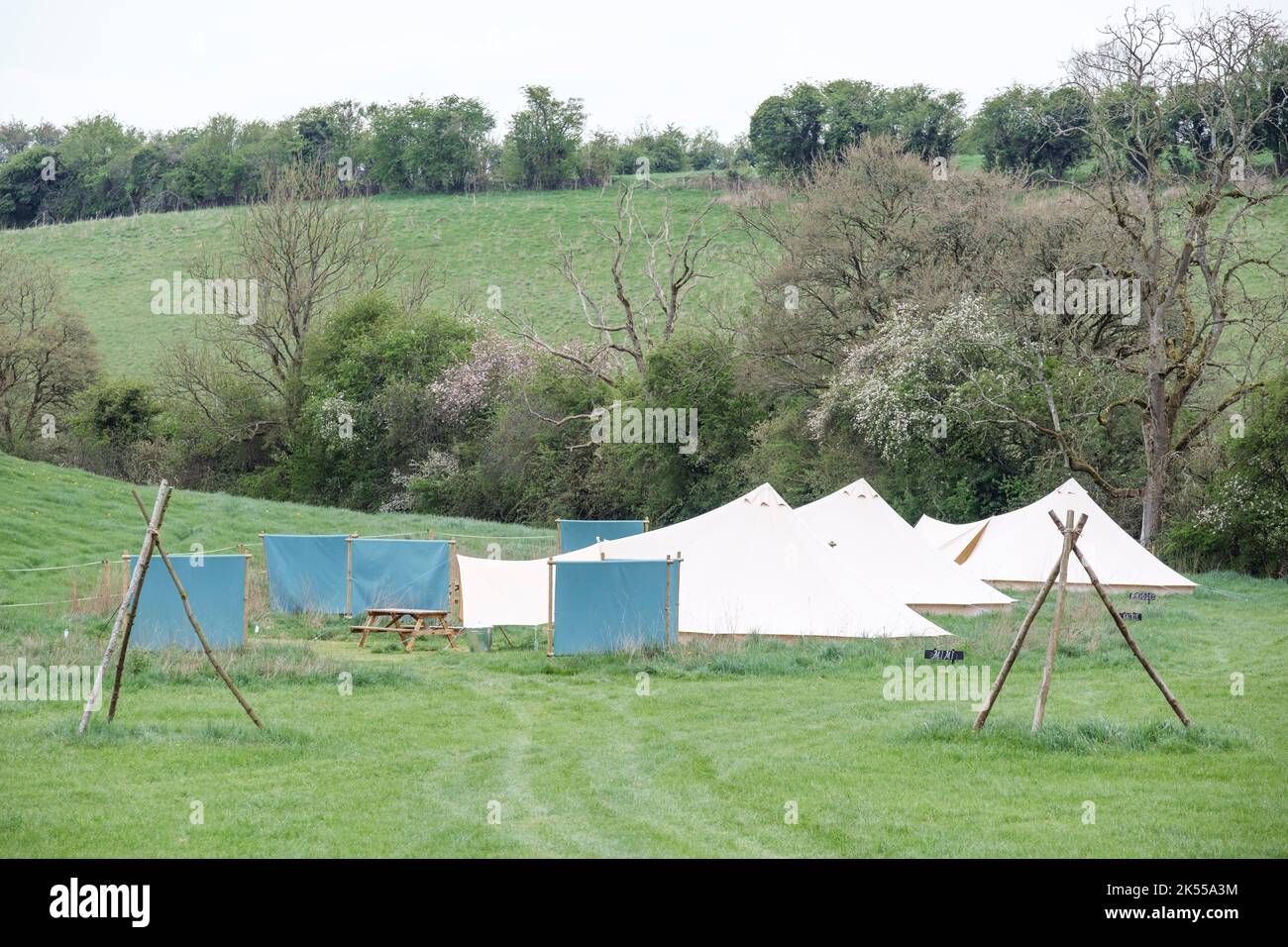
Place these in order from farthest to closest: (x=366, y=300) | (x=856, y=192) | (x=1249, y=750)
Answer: (x=366, y=300), (x=856, y=192), (x=1249, y=750)

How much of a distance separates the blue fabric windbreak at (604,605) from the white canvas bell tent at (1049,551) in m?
11.5

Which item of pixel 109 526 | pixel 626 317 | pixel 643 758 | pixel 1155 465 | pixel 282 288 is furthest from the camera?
pixel 282 288

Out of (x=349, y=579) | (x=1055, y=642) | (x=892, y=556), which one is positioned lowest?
(x=349, y=579)

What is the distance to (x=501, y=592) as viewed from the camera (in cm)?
2050

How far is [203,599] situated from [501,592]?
17.1 feet

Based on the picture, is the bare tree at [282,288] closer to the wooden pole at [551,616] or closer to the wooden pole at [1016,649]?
the wooden pole at [551,616]

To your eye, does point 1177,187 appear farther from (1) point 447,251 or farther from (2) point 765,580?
(1) point 447,251

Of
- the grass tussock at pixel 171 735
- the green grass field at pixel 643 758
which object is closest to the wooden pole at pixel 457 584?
the green grass field at pixel 643 758

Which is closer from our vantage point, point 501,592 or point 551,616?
point 551,616

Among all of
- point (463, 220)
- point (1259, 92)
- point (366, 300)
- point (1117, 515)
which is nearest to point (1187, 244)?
point (1259, 92)

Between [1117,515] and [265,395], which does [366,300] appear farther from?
[1117,515]

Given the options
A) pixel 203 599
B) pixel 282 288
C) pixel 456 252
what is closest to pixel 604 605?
pixel 203 599

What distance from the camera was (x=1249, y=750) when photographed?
407 inches

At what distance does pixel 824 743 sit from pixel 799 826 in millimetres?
2869
